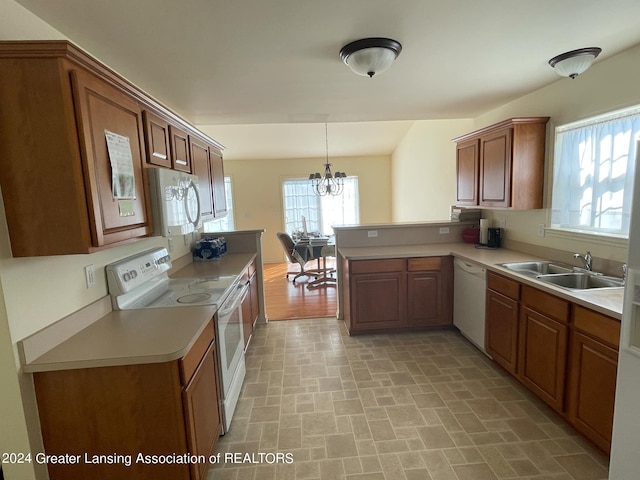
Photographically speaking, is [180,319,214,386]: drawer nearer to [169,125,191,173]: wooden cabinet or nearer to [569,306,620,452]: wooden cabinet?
[169,125,191,173]: wooden cabinet

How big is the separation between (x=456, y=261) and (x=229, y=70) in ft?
8.75

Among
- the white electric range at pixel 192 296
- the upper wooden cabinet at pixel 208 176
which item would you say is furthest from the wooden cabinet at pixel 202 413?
the upper wooden cabinet at pixel 208 176

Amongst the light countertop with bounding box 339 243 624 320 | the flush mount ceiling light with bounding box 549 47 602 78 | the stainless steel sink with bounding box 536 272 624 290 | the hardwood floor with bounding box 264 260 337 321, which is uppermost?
the flush mount ceiling light with bounding box 549 47 602 78

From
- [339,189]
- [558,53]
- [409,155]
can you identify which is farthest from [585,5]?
[339,189]

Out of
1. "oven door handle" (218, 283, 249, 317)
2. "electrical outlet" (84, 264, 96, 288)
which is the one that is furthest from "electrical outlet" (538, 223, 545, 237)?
"electrical outlet" (84, 264, 96, 288)

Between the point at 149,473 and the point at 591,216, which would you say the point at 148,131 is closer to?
the point at 149,473

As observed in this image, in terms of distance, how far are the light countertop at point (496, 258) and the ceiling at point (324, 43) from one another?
4.82ft

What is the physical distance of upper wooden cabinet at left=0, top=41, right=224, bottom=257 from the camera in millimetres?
1228

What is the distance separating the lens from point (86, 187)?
1329 mm

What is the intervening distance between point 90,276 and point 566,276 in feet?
10.1

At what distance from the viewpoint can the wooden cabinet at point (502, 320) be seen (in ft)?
8.15

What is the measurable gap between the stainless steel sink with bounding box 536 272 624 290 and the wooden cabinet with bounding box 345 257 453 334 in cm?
107

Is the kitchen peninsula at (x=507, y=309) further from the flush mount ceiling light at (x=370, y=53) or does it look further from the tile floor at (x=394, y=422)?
the flush mount ceiling light at (x=370, y=53)

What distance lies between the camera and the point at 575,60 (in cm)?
209
